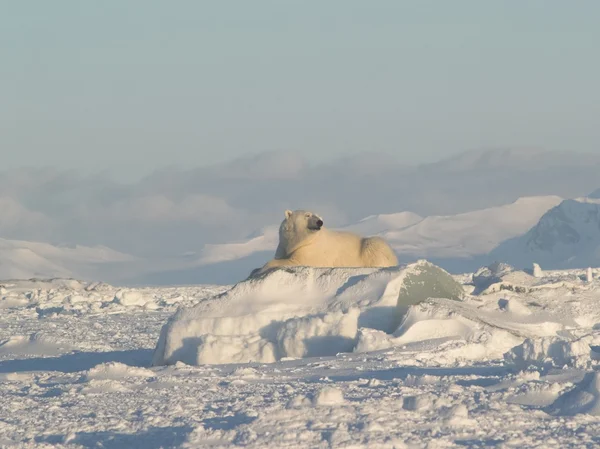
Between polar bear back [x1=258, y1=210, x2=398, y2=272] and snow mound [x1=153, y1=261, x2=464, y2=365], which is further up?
polar bear back [x1=258, y1=210, x2=398, y2=272]

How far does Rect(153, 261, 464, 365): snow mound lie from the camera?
10.2 m

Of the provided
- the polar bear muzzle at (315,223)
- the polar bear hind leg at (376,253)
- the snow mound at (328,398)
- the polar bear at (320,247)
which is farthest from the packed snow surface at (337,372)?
the polar bear muzzle at (315,223)

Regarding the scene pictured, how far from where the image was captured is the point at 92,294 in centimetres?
2345

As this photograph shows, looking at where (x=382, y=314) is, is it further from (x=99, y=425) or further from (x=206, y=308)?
(x=99, y=425)

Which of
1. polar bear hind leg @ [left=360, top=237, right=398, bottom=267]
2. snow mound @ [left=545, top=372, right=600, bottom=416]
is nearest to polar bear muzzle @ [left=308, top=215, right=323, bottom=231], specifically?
polar bear hind leg @ [left=360, top=237, right=398, bottom=267]

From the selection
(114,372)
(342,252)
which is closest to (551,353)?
(114,372)

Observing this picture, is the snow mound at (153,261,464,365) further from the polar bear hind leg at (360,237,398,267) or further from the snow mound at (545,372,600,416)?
the snow mound at (545,372,600,416)

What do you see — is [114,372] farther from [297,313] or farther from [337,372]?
[297,313]

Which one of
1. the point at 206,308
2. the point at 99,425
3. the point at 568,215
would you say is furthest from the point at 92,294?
the point at 568,215

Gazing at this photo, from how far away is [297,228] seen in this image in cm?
1326

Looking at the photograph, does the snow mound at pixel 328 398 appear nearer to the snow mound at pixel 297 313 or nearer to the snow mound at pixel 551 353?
the snow mound at pixel 551 353

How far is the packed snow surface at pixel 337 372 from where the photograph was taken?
6.14m

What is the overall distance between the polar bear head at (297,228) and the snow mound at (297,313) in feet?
6.59

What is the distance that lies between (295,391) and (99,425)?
5.03 ft
